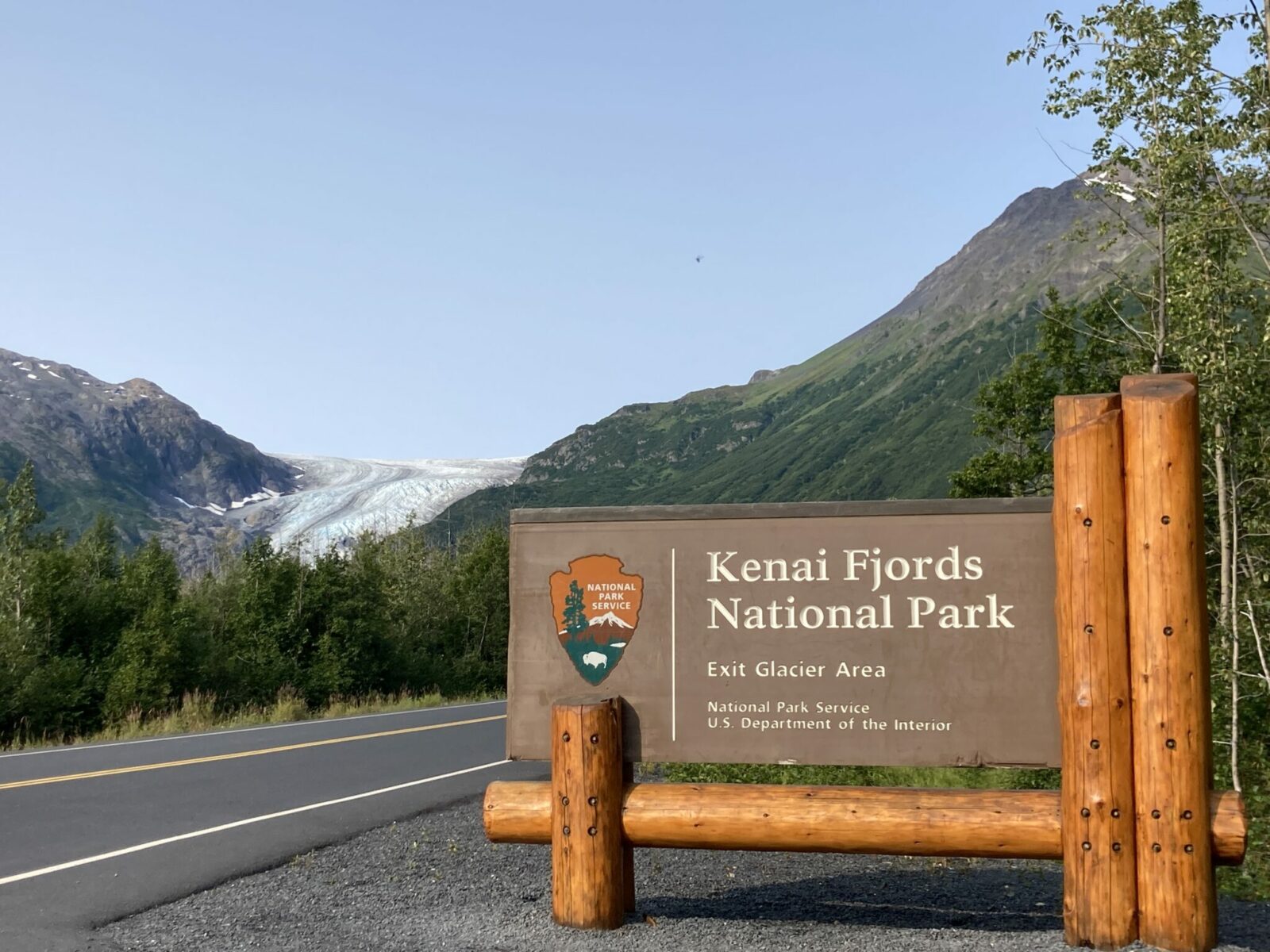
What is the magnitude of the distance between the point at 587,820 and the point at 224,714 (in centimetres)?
2090

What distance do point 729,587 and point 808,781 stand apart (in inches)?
255

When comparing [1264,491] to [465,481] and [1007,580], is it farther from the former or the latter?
[465,481]

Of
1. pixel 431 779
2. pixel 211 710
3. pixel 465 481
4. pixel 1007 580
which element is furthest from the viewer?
pixel 465 481

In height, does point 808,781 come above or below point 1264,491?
below

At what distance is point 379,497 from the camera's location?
14950cm

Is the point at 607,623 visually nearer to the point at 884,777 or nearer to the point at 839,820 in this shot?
the point at 839,820

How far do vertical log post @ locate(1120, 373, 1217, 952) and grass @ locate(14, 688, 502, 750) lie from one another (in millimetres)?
16695

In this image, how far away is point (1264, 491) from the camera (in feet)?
60.5

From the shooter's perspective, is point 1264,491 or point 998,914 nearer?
point 998,914

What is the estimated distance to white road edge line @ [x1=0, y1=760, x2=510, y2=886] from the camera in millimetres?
8453

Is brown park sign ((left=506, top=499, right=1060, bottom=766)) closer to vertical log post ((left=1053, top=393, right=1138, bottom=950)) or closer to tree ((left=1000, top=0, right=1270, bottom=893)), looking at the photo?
vertical log post ((left=1053, top=393, right=1138, bottom=950))

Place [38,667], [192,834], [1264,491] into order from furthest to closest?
[38,667] < [1264,491] < [192,834]

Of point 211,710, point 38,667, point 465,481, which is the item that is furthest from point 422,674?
point 465,481

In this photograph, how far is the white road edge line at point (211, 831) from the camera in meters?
8.45
